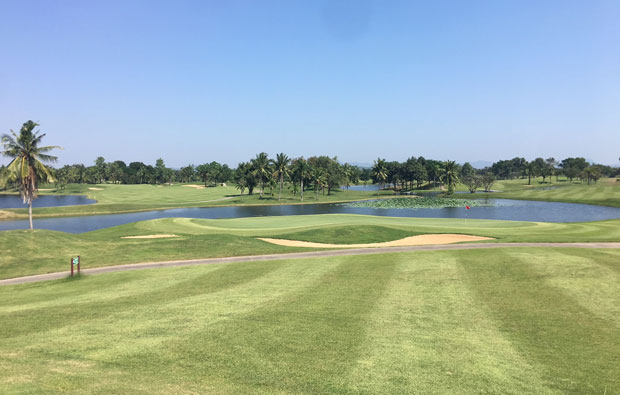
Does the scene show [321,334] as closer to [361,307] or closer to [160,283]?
[361,307]

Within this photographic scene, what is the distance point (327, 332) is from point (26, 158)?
47.1 meters

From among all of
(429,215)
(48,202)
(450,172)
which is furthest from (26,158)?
(450,172)

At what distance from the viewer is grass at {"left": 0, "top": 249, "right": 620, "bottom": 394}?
9.16 metres

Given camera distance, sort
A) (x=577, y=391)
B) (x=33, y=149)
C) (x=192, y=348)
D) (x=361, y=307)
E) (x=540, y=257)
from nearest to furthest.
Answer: (x=577, y=391), (x=192, y=348), (x=361, y=307), (x=540, y=257), (x=33, y=149)

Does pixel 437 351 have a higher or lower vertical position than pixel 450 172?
lower

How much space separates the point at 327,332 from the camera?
41.6ft

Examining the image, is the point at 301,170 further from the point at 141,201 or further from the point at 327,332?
the point at 327,332

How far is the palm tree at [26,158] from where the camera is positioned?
4128cm

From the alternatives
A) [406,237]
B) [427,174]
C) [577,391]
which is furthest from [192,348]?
[427,174]

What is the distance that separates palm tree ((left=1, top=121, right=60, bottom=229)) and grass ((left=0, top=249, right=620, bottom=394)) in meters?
26.5

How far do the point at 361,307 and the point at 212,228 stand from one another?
44165mm

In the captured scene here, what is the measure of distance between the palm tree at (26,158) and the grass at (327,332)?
2646 cm

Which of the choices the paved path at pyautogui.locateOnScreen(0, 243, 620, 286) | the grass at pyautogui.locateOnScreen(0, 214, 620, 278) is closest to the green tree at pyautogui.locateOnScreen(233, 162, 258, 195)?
the grass at pyautogui.locateOnScreen(0, 214, 620, 278)

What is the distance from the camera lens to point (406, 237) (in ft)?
146
